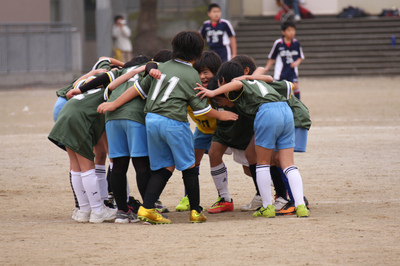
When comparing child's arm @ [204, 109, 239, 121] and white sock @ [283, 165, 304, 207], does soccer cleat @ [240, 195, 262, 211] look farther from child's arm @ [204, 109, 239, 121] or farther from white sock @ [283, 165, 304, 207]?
child's arm @ [204, 109, 239, 121]

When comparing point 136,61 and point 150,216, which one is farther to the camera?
point 136,61

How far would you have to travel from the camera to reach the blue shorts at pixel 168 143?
514 cm

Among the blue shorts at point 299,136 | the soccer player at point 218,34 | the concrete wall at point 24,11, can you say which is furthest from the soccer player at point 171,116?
the concrete wall at point 24,11

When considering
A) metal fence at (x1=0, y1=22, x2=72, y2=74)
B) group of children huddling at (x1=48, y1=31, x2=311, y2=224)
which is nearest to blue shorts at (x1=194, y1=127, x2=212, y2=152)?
group of children huddling at (x1=48, y1=31, x2=311, y2=224)

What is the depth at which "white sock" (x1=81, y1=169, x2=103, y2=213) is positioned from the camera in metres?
5.47

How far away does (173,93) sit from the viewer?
17.2 ft

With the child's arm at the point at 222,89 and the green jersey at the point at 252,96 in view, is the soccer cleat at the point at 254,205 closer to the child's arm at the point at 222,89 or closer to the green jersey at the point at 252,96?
the green jersey at the point at 252,96

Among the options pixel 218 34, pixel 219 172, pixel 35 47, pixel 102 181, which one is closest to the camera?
pixel 102 181

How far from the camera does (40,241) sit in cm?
470

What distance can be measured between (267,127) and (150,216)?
1328 millimetres

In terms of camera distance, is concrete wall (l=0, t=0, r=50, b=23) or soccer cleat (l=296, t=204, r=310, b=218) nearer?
soccer cleat (l=296, t=204, r=310, b=218)

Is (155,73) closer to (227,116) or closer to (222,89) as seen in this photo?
(222,89)

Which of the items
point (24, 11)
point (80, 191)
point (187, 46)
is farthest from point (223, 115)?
point (24, 11)

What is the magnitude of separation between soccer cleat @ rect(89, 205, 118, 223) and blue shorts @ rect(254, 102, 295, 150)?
1540mm
